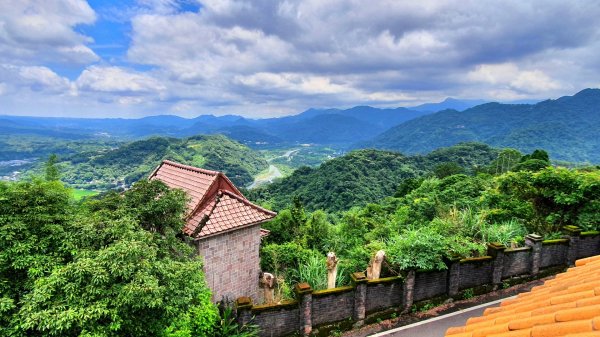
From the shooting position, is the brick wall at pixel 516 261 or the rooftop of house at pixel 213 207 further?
the brick wall at pixel 516 261

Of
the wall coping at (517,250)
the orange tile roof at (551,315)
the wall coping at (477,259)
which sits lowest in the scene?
the wall coping at (477,259)

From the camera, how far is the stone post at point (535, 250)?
1136 cm

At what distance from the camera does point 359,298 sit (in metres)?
9.88

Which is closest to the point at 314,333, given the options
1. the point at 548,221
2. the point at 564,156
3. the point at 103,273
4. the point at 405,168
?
the point at 103,273

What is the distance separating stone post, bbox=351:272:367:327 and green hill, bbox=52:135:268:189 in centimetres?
11266

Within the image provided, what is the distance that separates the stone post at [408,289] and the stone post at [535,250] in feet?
15.3

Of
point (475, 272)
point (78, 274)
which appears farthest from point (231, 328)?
point (475, 272)

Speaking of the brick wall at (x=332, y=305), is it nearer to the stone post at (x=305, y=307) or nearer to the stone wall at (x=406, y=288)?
the stone wall at (x=406, y=288)

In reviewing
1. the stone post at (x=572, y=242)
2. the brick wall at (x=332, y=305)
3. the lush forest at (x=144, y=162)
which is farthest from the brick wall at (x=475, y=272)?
the lush forest at (x=144, y=162)

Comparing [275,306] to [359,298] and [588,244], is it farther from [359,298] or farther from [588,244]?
[588,244]

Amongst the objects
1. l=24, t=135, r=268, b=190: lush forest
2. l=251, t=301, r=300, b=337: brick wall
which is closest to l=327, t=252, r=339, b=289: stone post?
l=251, t=301, r=300, b=337: brick wall

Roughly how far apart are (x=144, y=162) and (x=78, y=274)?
13425 cm

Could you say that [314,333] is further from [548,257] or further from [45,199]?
[548,257]

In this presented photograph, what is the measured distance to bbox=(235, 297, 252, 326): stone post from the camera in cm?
889
